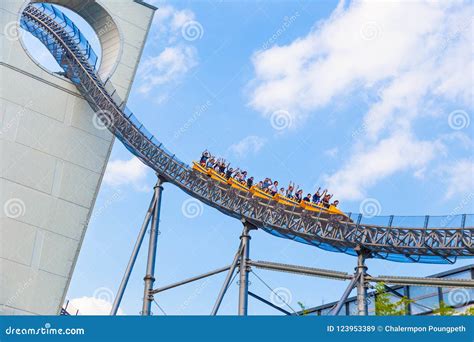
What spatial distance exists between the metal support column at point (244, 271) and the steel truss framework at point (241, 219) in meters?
0.03

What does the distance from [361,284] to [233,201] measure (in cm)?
487

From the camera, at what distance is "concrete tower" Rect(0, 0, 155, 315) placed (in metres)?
23.9

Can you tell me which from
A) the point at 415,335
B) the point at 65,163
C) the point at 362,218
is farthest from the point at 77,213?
the point at 415,335

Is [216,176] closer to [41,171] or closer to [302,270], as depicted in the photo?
[302,270]

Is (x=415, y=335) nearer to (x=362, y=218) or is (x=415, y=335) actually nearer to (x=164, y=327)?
(x=164, y=327)

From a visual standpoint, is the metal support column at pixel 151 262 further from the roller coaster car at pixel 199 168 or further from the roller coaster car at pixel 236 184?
the roller coaster car at pixel 236 184

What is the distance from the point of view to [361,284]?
20.6m

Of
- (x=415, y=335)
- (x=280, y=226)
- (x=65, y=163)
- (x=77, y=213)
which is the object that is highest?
(x=65, y=163)

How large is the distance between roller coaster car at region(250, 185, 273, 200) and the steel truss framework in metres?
0.32

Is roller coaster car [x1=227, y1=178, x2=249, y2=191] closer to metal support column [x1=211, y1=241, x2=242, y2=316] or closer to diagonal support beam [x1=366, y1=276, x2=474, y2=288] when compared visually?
metal support column [x1=211, y1=241, x2=242, y2=316]

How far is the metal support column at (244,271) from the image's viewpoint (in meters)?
20.9

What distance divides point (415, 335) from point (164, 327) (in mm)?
3447

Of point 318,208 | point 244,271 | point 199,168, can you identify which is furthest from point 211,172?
point 244,271

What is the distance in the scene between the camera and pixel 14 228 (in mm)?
24047
